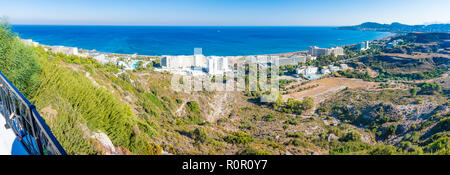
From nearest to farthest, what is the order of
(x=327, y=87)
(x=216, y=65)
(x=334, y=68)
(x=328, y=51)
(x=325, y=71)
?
(x=327, y=87)
(x=216, y=65)
(x=325, y=71)
(x=334, y=68)
(x=328, y=51)

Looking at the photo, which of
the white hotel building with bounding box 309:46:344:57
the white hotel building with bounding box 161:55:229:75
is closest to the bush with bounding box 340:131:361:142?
the white hotel building with bounding box 161:55:229:75

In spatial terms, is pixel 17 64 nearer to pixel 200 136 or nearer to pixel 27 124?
pixel 27 124

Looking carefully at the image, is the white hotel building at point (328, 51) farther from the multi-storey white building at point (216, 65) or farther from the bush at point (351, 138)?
the bush at point (351, 138)

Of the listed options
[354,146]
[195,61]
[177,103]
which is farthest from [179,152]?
[195,61]

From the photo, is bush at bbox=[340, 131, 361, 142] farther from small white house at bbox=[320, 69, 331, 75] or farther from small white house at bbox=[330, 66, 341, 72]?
small white house at bbox=[330, 66, 341, 72]

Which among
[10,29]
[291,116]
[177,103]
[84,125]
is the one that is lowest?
[291,116]

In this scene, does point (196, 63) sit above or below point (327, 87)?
above

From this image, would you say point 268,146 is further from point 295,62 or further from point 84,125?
point 295,62

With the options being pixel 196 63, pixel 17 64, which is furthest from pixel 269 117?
pixel 196 63
